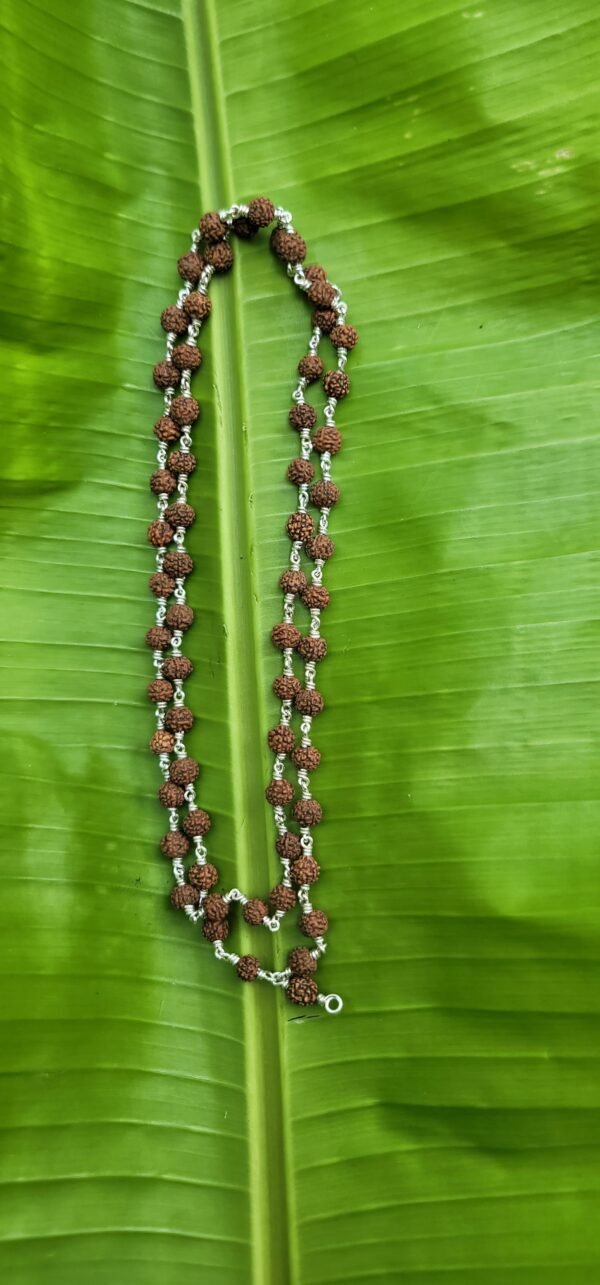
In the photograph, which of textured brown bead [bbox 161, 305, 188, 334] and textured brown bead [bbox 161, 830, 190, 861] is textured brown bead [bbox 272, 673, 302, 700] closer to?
textured brown bead [bbox 161, 830, 190, 861]

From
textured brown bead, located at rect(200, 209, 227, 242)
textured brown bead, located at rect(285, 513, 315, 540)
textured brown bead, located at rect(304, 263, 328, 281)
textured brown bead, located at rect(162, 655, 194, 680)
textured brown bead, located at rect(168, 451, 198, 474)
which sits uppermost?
textured brown bead, located at rect(200, 209, 227, 242)

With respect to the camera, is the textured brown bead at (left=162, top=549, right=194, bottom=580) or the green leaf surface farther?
the textured brown bead at (left=162, top=549, right=194, bottom=580)

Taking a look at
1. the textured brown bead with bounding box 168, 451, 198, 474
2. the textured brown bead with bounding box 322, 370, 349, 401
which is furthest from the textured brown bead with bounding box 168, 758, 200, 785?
the textured brown bead with bounding box 322, 370, 349, 401

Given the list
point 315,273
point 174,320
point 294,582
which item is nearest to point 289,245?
point 315,273

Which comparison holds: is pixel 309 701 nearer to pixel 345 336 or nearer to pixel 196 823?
pixel 196 823

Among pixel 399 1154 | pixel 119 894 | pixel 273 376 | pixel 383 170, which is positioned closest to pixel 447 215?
pixel 383 170
